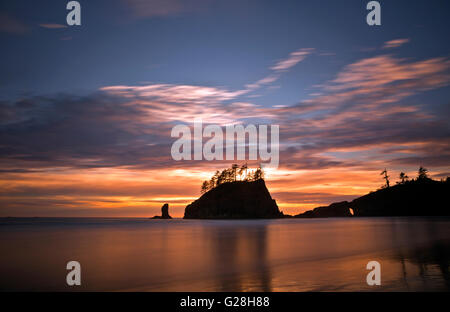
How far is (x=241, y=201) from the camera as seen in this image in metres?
142

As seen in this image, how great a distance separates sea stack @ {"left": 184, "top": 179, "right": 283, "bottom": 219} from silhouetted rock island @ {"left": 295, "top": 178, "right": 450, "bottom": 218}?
4562 cm

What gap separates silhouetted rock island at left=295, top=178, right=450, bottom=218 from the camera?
13075cm

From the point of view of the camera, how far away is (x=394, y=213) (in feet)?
464

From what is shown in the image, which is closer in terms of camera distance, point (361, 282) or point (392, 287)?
point (392, 287)

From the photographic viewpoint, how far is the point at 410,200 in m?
137

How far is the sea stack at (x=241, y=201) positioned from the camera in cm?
14112

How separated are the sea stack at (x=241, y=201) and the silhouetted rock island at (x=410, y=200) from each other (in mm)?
45617

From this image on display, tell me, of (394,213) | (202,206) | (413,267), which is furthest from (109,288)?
(394,213)

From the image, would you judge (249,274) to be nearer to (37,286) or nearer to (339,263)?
(339,263)

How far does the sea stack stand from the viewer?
463ft

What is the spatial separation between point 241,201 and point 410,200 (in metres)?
73.3

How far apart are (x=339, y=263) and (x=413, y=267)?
4.22 meters
